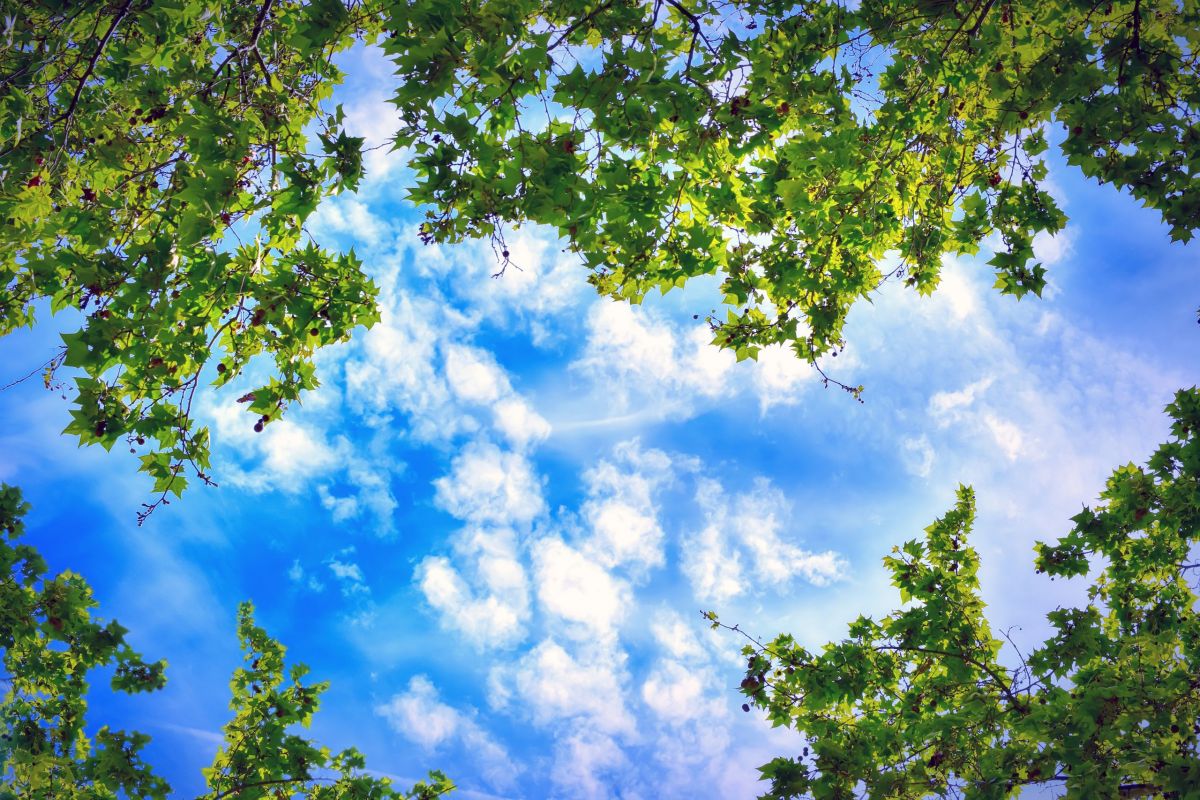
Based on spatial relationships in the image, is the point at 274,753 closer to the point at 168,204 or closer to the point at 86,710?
the point at 86,710

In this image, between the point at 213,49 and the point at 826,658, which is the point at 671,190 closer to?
the point at 213,49

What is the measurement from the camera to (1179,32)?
448 cm

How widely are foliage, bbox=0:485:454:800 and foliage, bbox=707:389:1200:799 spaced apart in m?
4.95

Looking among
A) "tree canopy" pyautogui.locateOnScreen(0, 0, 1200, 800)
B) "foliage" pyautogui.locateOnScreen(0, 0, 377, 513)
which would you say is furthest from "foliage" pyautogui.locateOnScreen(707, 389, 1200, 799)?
"foliage" pyautogui.locateOnScreen(0, 0, 377, 513)

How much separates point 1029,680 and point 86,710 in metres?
10.3

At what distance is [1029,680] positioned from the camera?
582cm

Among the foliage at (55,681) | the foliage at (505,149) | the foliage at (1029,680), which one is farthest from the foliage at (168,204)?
the foliage at (1029,680)

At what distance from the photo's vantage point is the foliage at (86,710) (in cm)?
605

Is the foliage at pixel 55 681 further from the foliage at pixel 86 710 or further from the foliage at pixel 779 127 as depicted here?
the foliage at pixel 779 127

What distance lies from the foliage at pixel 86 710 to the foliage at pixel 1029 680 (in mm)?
4954

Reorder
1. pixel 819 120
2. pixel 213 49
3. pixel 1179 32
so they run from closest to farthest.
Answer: pixel 1179 32 < pixel 819 120 < pixel 213 49

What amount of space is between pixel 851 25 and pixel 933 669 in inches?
285

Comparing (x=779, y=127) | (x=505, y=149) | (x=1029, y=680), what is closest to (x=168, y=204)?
(x=505, y=149)

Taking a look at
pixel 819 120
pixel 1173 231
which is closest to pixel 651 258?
pixel 819 120
